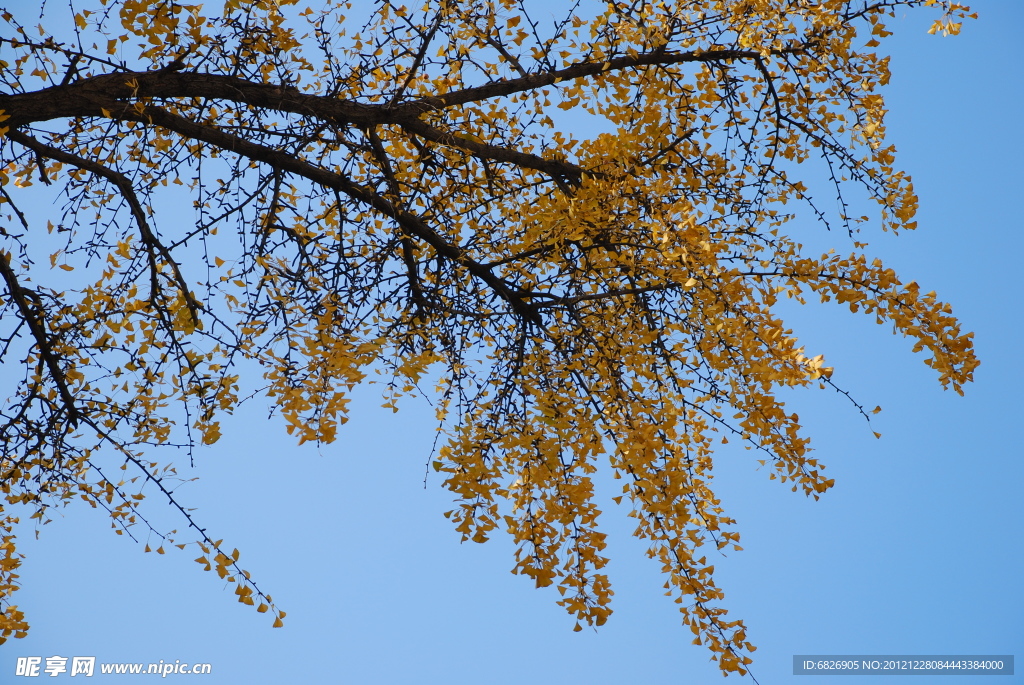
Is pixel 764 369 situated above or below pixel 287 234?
below

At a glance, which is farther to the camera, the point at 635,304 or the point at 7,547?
the point at 7,547

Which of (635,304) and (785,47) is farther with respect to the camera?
(785,47)

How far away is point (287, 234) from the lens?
9.46 feet

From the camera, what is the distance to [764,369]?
1.90m

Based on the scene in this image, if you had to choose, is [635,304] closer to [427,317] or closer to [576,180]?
[576,180]

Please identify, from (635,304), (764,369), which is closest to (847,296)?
(764,369)

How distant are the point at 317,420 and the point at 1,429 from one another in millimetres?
1380

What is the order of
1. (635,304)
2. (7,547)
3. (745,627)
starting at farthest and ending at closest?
1. (7,547)
2. (635,304)
3. (745,627)

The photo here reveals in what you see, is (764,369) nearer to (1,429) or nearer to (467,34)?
(467,34)

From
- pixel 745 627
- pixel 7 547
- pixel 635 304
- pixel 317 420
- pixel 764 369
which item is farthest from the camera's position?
pixel 7 547

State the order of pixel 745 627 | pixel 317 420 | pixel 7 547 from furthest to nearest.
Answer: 1. pixel 7 547
2. pixel 745 627
3. pixel 317 420

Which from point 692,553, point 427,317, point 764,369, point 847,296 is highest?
point 427,317

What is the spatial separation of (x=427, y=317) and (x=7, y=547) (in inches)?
66.0

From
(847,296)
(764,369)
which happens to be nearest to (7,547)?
(764,369)
